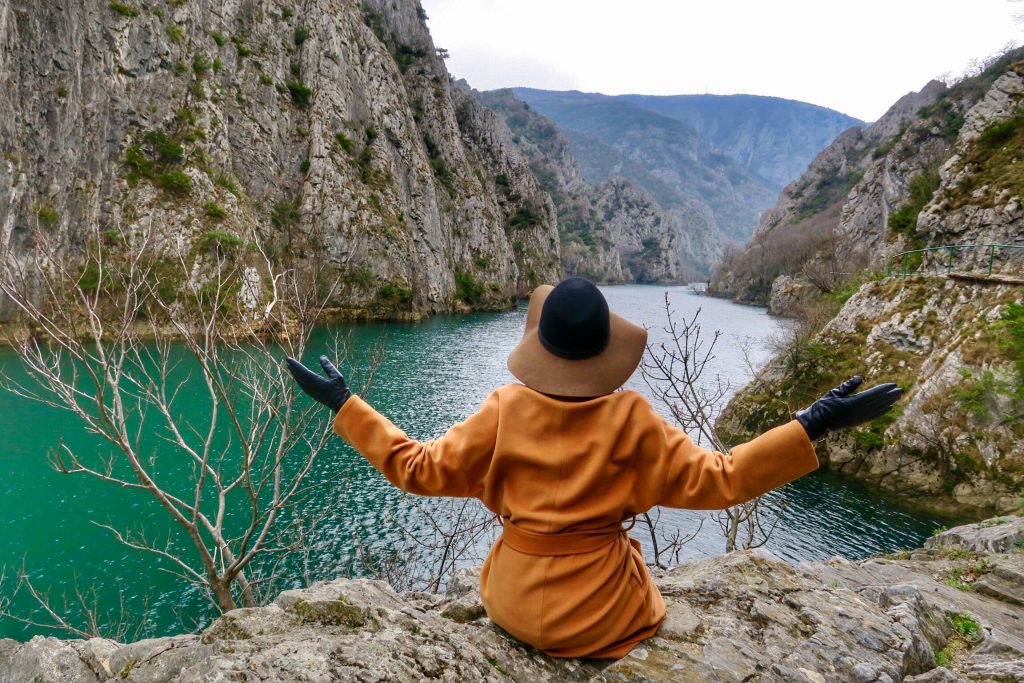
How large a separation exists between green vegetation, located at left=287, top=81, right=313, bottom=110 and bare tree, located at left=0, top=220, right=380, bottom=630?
2581 centimetres

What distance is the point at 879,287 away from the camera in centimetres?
1989

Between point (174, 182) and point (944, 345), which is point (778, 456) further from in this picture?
point (174, 182)

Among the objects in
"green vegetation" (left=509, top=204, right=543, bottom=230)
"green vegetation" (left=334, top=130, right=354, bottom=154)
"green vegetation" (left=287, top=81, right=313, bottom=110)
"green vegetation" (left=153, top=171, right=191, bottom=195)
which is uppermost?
"green vegetation" (left=287, top=81, right=313, bottom=110)

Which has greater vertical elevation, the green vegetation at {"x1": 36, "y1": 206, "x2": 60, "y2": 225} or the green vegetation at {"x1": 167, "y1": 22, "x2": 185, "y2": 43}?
the green vegetation at {"x1": 167, "y1": 22, "x2": 185, "y2": 43}

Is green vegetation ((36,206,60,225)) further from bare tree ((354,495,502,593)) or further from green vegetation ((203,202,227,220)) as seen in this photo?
bare tree ((354,495,502,593))

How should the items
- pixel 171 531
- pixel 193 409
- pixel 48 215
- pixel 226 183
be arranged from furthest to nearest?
1. pixel 226 183
2. pixel 48 215
3. pixel 193 409
4. pixel 171 531

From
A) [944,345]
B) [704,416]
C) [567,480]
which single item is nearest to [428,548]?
[704,416]

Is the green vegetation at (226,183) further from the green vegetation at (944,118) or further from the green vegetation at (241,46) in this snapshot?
the green vegetation at (944,118)

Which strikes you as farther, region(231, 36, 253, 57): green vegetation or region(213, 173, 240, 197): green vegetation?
region(231, 36, 253, 57): green vegetation

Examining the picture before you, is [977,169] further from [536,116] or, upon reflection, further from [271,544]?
[536,116]

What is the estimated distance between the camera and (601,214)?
164375mm

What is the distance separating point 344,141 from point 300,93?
5.26m

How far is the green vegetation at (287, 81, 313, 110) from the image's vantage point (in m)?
47.5

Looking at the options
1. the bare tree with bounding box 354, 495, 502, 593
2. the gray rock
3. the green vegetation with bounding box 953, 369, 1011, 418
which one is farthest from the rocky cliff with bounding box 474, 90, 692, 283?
the gray rock
